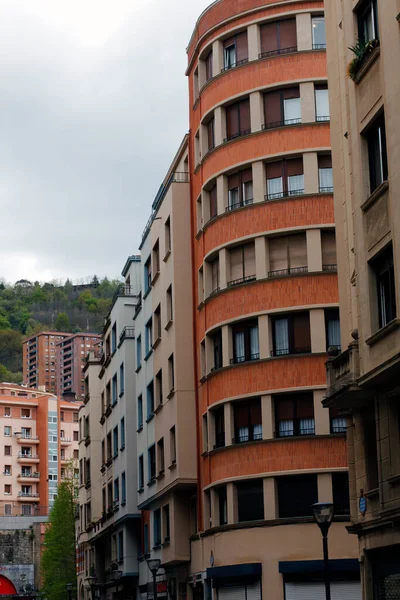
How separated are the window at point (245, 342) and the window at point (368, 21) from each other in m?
17.7

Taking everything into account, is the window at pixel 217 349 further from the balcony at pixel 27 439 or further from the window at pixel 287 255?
the balcony at pixel 27 439

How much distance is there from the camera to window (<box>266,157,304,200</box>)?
4603 cm

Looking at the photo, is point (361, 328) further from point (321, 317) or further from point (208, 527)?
point (208, 527)

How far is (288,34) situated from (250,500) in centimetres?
1869

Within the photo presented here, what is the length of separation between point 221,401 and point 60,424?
121 m

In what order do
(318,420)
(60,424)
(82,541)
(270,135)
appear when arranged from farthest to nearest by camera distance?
(60,424) → (82,541) → (270,135) → (318,420)

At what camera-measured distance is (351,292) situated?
31.7m

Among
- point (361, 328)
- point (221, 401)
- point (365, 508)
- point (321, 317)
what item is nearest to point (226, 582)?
point (221, 401)

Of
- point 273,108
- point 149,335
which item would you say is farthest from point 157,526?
point 273,108

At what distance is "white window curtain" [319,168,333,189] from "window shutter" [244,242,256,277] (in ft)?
11.8

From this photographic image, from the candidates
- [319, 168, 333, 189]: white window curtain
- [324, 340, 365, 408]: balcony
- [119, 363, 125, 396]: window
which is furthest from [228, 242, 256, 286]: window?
[119, 363, 125, 396]: window

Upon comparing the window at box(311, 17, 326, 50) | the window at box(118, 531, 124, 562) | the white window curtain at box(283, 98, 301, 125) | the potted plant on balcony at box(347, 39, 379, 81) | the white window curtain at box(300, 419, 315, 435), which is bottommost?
the window at box(118, 531, 124, 562)

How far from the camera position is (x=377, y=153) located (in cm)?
2845

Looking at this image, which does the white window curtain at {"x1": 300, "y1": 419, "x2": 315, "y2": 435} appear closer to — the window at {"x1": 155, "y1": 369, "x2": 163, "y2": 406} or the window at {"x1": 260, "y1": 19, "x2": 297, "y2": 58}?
the window at {"x1": 155, "y1": 369, "x2": 163, "y2": 406}
